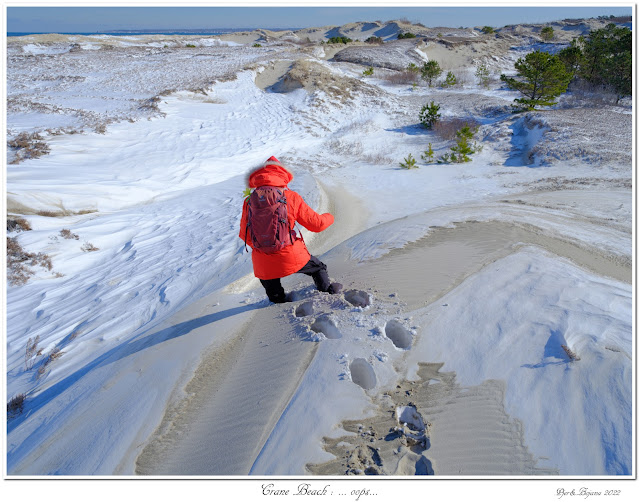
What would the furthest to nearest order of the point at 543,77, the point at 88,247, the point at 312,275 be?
the point at 543,77 < the point at 88,247 < the point at 312,275

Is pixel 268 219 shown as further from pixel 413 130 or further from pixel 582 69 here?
pixel 582 69

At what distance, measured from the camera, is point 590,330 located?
9.03 ft

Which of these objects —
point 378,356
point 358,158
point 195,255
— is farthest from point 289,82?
point 378,356

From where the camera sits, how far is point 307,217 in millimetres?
3240

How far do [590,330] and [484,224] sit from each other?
2.56 metres

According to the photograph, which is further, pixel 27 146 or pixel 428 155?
pixel 428 155

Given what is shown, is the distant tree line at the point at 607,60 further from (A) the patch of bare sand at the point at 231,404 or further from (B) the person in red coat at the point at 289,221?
(A) the patch of bare sand at the point at 231,404

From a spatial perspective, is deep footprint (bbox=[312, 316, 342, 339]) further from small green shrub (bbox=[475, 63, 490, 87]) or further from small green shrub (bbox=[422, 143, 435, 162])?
small green shrub (bbox=[475, 63, 490, 87])

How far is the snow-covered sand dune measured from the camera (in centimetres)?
228

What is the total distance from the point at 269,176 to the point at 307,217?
50cm

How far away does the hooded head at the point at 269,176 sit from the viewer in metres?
3.00

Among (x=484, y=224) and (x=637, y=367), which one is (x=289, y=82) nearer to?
(x=484, y=224)

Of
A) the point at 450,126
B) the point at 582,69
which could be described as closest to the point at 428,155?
the point at 450,126

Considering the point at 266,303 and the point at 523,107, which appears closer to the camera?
the point at 266,303
